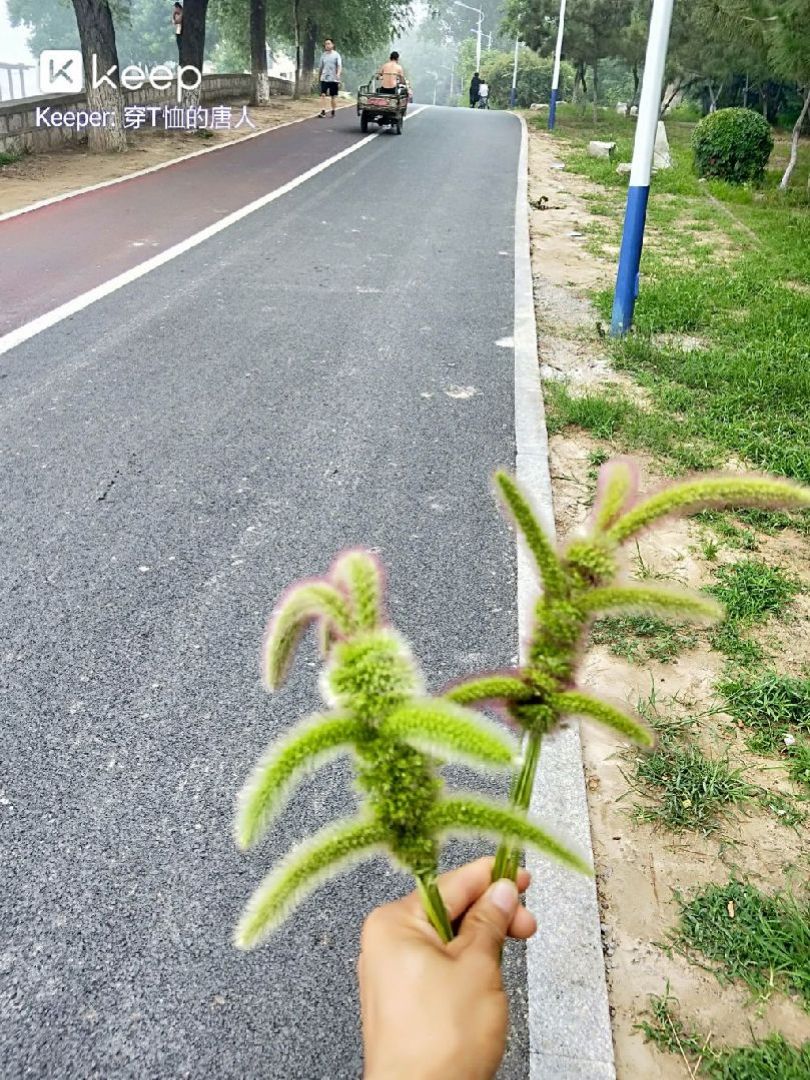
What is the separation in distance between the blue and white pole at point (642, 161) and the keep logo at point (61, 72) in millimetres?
15835

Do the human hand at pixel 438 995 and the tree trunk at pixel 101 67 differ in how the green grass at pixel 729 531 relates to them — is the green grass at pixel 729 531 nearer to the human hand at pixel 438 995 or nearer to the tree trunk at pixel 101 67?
the human hand at pixel 438 995

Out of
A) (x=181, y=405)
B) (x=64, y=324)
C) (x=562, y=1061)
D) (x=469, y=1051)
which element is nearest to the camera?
(x=469, y=1051)

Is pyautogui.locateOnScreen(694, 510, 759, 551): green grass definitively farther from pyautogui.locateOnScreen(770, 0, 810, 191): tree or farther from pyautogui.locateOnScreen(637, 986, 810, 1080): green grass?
pyautogui.locateOnScreen(770, 0, 810, 191): tree

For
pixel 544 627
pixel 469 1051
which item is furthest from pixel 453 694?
pixel 469 1051

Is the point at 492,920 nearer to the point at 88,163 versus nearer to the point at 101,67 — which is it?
the point at 88,163

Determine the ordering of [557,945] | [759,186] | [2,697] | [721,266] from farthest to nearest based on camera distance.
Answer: [759,186]
[721,266]
[2,697]
[557,945]

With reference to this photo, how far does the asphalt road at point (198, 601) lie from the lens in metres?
2.34

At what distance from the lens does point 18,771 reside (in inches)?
118

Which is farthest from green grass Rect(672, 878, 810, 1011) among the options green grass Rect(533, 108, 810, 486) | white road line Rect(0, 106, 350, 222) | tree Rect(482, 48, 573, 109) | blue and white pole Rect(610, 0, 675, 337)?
tree Rect(482, 48, 573, 109)

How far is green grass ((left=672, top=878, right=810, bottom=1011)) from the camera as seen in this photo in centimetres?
235

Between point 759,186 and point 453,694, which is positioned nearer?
point 453,694

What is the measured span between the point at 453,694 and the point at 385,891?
2.05m

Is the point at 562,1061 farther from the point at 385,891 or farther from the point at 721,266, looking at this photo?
the point at 721,266

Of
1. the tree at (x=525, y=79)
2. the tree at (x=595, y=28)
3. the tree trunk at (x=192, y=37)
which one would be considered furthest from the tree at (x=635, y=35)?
the tree at (x=525, y=79)
